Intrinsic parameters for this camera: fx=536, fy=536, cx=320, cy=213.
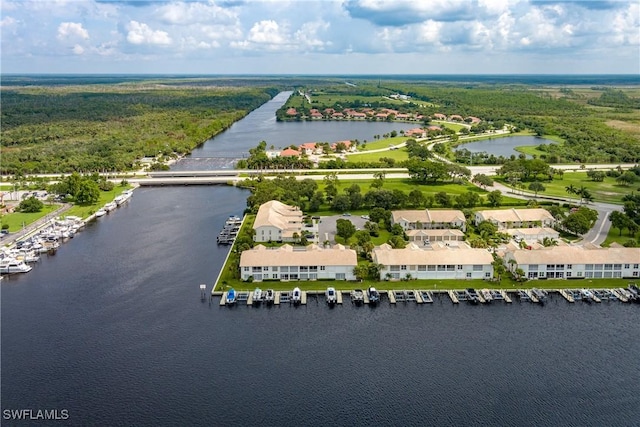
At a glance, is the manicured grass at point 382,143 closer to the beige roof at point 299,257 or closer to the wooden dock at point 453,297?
the beige roof at point 299,257

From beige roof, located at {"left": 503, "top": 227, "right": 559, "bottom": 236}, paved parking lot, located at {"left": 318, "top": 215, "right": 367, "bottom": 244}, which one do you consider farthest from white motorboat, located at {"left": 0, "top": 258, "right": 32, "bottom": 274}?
beige roof, located at {"left": 503, "top": 227, "right": 559, "bottom": 236}

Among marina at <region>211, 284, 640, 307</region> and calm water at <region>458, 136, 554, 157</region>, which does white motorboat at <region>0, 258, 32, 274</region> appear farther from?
calm water at <region>458, 136, 554, 157</region>

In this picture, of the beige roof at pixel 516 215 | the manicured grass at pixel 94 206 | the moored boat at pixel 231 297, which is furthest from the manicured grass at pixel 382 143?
the moored boat at pixel 231 297

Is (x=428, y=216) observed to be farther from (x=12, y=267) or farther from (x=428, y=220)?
(x=12, y=267)

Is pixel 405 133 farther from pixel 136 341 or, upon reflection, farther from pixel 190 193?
pixel 136 341

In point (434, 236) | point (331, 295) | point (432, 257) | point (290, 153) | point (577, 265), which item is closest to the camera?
point (331, 295)

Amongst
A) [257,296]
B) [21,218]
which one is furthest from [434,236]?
[21,218]
